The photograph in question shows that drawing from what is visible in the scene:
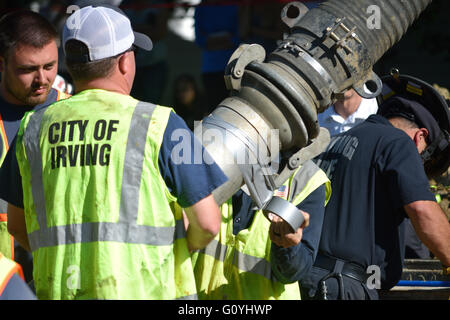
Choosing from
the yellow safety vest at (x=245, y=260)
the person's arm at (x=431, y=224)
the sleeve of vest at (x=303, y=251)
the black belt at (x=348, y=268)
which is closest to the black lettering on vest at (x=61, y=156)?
the yellow safety vest at (x=245, y=260)

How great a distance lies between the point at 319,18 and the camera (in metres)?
3.06

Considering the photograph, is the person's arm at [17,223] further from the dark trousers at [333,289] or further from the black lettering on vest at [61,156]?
the dark trousers at [333,289]

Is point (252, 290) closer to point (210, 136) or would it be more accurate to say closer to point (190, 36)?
point (210, 136)

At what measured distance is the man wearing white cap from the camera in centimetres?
255

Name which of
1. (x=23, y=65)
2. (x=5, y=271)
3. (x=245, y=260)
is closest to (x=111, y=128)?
(x=5, y=271)

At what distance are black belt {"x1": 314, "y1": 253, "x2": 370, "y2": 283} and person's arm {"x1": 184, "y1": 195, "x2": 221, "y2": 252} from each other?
3.35ft

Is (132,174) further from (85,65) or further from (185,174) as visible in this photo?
(85,65)

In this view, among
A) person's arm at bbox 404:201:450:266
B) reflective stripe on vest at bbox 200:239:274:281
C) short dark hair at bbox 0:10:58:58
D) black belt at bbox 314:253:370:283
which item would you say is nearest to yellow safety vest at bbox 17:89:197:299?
reflective stripe on vest at bbox 200:239:274:281

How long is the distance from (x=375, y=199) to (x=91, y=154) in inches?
62.8

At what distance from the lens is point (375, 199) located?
366 centimetres

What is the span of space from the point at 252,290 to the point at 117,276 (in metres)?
0.71

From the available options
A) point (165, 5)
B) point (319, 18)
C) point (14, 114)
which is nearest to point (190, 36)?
point (165, 5)

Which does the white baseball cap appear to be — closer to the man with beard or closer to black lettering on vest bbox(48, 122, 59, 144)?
black lettering on vest bbox(48, 122, 59, 144)
